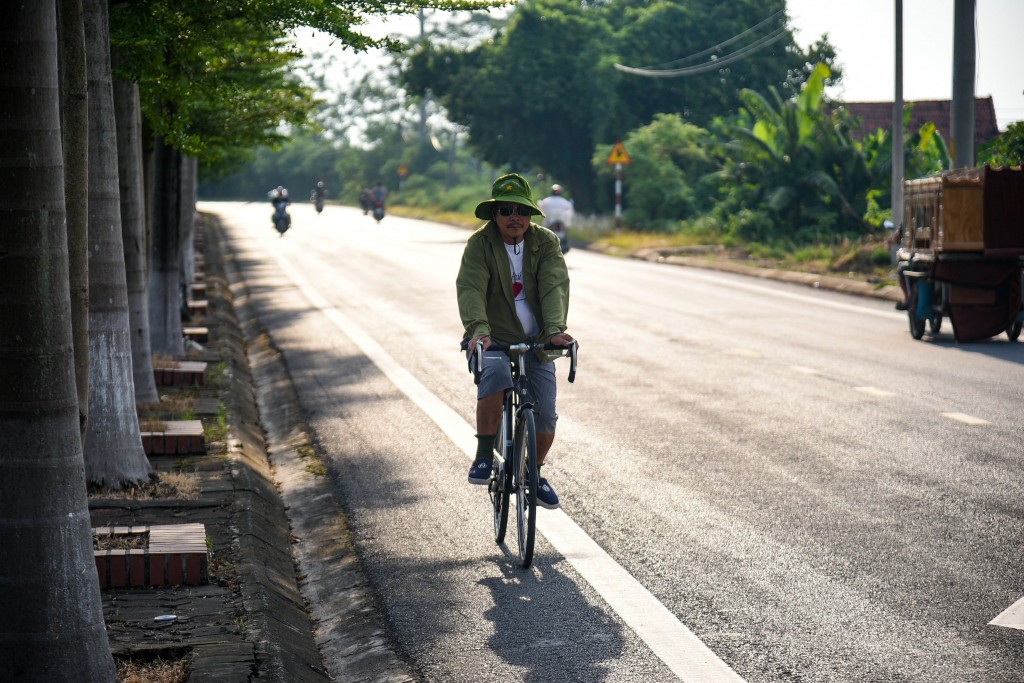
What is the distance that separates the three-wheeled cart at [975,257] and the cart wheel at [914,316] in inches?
0.5

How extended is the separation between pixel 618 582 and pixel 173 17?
4.23 meters

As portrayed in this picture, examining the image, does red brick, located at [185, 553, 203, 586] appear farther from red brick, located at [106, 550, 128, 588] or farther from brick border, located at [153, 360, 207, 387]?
brick border, located at [153, 360, 207, 387]

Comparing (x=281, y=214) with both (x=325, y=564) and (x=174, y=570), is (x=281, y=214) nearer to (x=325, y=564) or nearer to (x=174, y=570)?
(x=325, y=564)

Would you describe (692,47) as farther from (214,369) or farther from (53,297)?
(53,297)

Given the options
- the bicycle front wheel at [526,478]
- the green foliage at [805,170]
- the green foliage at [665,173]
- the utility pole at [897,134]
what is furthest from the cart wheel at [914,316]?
the green foliage at [665,173]

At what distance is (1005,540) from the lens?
→ 6.97m

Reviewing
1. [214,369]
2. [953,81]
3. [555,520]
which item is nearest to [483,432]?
[555,520]

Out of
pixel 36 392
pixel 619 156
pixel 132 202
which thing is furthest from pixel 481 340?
pixel 619 156

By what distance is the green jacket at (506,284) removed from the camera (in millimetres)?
6898

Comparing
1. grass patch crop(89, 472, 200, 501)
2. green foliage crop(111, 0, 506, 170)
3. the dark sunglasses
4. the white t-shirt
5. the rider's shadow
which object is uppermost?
green foliage crop(111, 0, 506, 170)

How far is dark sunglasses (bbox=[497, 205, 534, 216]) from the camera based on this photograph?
6.91 m

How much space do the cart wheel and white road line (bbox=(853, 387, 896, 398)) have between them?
3.99 metres

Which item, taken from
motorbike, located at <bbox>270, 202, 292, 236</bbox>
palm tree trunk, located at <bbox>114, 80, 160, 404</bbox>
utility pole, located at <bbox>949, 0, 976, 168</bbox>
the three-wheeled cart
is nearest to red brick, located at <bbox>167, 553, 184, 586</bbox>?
palm tree trunk, located at <bbox>114, 80, 160, 404</bbox>

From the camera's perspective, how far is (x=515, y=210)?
6918 millimetres
